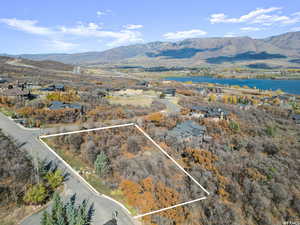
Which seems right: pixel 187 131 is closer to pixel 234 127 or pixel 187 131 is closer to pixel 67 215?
pixel 234 127

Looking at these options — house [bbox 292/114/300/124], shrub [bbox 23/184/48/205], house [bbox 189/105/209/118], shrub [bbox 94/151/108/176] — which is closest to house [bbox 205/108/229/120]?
house [bbox 189/105/209/118]

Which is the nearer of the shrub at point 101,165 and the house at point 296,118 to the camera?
the shrub at point 101,165

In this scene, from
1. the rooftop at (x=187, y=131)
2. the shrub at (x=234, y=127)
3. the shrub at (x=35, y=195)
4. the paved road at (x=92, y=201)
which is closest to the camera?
the paved road at (x=92, y=201)

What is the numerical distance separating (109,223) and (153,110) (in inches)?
1104

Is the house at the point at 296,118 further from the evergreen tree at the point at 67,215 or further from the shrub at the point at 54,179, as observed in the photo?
the shrub at the point at 54,179

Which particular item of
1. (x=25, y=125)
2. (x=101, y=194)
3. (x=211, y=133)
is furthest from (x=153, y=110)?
(x=101, y=194)

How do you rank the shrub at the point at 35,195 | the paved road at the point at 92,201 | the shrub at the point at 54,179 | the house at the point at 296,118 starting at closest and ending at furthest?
the paved road at the point at 92,201
the shrub at the point at 35,195
the shrub at the point at 54,179
the house at the point at 296,118

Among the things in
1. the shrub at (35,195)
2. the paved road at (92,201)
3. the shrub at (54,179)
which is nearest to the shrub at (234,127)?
the paved road at (92,201)

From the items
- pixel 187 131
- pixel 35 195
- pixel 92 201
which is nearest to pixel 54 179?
pixel 35 195

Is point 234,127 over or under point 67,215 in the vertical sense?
under

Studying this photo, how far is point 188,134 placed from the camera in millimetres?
22453

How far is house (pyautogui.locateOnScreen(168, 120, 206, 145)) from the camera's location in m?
20.7

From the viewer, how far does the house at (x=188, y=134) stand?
20659 millimetres

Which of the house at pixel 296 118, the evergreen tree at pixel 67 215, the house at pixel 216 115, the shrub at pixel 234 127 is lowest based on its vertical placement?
the house at pixel 296 118
